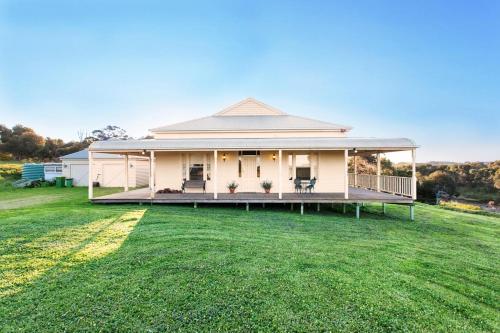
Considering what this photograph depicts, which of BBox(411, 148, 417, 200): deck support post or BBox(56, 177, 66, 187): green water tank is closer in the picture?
BBox(411, 148, 417, 200): deck support post

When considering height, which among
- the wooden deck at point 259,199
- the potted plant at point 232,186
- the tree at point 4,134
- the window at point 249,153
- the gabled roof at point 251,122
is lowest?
the wooden deck at point 259,199

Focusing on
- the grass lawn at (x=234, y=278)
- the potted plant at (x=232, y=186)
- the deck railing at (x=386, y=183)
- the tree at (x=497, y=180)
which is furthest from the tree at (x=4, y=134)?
the tree at (x=497, y=180)

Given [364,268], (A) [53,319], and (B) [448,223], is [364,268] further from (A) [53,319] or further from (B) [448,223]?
(B) [448,223]

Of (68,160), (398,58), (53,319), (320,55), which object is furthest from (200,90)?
(53,319)

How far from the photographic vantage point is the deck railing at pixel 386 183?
1162 centimetres

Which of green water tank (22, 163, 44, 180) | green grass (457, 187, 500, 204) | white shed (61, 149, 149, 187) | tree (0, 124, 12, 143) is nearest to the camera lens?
white shed (61, 149, 149, 187)

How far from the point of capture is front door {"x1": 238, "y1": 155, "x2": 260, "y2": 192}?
534 inches

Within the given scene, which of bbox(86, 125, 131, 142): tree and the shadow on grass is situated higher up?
bbox(86, 125, 131, 142): tree

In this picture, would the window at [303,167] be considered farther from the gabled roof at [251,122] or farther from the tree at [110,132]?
the tree at [110,132]

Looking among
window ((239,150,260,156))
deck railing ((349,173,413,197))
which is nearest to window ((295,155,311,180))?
window ((239,150,260,156))

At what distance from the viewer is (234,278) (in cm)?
463

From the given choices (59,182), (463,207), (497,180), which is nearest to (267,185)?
(463,207)

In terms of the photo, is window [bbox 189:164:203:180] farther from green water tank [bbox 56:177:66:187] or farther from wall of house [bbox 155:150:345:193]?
green water tank [bbox 56:177:66:187]

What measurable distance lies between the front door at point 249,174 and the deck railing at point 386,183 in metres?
6.70
